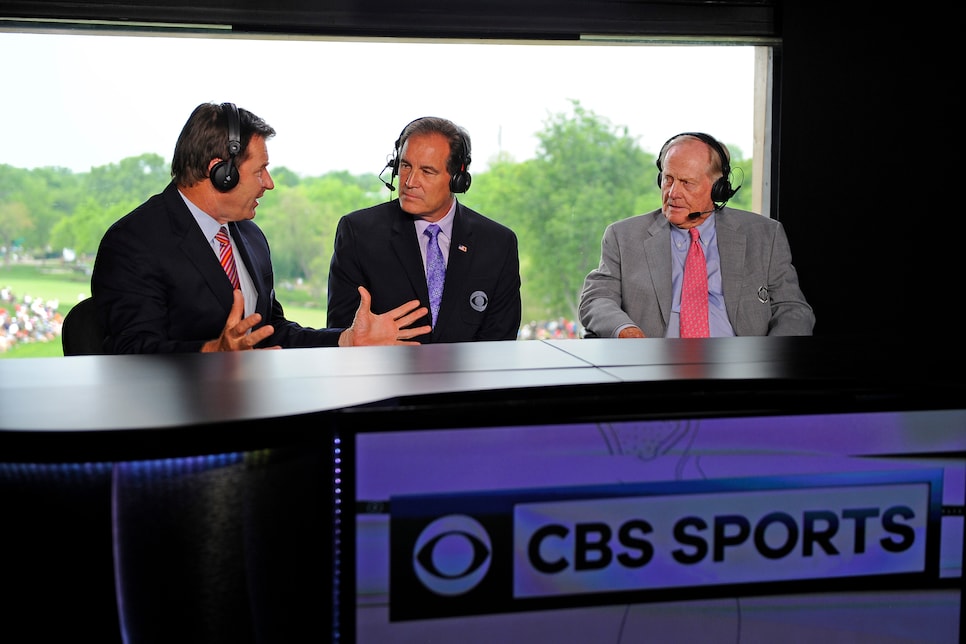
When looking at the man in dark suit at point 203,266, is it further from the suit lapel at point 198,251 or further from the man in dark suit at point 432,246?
the man in dark suit at point 432,246

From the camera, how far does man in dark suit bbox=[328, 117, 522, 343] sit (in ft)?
10.2

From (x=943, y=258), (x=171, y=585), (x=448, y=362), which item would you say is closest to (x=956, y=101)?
(x=943, y=258)

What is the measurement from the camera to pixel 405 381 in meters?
1.63

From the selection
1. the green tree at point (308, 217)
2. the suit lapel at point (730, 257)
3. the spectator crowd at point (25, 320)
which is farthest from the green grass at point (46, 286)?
the suit lapel at point (730, 257)

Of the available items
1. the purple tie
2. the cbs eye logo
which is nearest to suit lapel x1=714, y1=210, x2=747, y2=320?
the purple tie

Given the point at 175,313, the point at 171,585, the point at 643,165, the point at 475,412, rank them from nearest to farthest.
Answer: the point at 171,585 < the point at 475,412 < the point at 175,313 < the point at 643,165

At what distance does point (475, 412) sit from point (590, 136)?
3.22m

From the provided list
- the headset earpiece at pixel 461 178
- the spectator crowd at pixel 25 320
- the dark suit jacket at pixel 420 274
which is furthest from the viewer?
the spectator crowd at pixel 25 320

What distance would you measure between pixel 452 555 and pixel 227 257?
1.54m

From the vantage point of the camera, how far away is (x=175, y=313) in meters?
2.63

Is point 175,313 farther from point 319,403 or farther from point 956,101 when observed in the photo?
point 956,101

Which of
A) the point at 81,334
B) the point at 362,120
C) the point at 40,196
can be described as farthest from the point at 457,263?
the point at 40,196

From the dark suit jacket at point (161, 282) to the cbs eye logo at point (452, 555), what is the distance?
3.84ft

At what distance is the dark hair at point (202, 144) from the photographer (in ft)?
8.93
